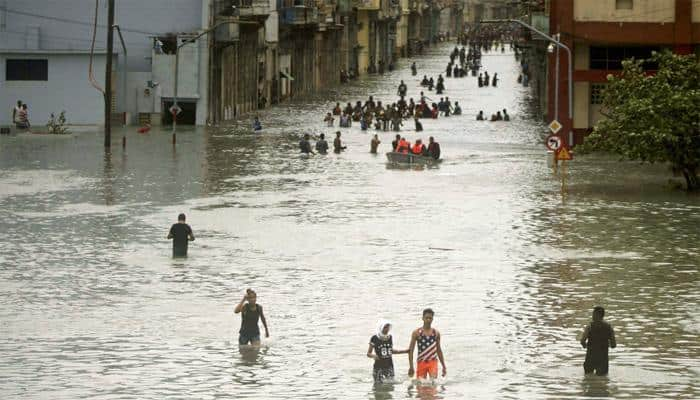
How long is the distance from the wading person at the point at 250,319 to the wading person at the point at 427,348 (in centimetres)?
349

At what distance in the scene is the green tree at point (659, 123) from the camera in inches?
2110

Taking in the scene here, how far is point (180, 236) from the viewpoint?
37594 mm

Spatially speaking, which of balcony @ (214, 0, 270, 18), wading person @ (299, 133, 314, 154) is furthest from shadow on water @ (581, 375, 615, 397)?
balcony @ (214, 0, 270, 18)

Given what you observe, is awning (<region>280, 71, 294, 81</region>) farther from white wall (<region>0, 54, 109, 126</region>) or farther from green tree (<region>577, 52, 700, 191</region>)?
green tree (<region>577, 52, 700, 191</region>)

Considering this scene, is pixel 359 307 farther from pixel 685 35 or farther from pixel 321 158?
pixel 685 35

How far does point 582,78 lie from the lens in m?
73.6

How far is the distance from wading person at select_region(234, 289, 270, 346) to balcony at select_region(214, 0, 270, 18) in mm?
61993

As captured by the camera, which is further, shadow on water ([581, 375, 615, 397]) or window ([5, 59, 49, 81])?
window ([5, 59, 49, 81])

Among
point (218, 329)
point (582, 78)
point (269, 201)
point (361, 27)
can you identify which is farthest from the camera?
point (361, 27)

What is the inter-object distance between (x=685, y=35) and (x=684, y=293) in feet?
129

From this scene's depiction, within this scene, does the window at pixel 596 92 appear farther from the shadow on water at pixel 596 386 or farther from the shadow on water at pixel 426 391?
the shadow on water at pixel 426 391

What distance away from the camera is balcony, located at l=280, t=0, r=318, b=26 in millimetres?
111312

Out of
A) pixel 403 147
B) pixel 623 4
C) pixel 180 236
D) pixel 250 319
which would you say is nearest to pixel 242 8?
pixel 623 4

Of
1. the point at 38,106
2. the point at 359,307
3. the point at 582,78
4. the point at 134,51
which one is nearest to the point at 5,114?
the point at 38,106
